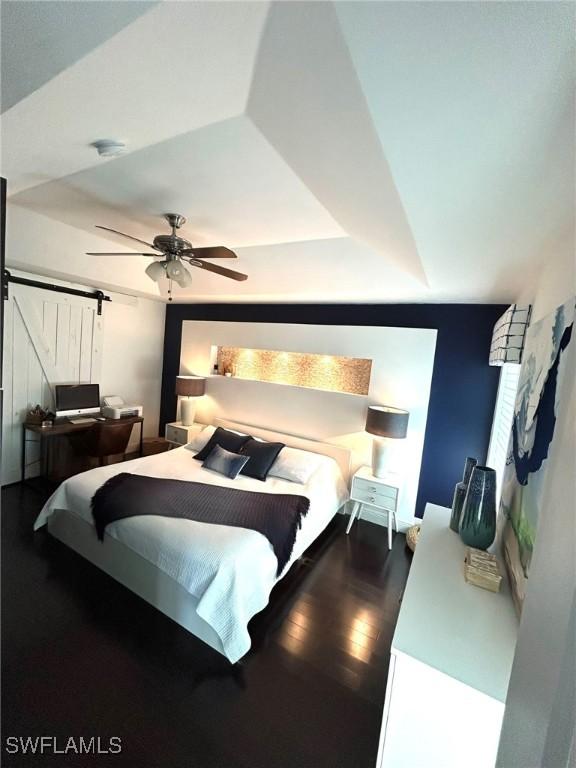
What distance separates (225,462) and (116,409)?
1894mm

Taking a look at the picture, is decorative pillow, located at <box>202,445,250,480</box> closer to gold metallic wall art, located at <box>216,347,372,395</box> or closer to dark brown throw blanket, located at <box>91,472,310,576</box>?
dark brown throw blanket, located at <box>91,472,310,576</box>

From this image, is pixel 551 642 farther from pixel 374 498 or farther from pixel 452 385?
pixel 452 385

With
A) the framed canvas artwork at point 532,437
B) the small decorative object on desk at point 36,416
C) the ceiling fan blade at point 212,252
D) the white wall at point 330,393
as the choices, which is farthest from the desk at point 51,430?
the framed canvas artwork at point 532,437

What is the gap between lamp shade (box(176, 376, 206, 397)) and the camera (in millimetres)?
4160

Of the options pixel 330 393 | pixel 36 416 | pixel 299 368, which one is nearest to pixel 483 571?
pixel 330 393

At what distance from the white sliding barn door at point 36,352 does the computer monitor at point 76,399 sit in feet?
0.51

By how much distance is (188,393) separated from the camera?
4.17m

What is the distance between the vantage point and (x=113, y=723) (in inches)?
54.6

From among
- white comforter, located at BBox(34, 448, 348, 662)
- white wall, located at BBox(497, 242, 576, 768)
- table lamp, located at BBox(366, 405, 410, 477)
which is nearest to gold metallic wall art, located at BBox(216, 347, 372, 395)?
table lamp, located at BBox(366, 405, 410, 477)

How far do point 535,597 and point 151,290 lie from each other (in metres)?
4.45

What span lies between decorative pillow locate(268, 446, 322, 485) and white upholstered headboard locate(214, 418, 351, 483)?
0.22m

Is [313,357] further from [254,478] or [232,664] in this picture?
[232,664]

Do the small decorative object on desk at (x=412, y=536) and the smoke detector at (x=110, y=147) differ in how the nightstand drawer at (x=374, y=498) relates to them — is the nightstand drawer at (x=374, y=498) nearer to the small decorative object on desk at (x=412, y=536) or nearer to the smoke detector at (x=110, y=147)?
the small decorative object on desk at (x=412, y=536)

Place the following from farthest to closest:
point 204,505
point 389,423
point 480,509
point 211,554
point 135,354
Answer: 1. point 135,354
2. point 389,423
3. point 204,505
4. point 211,554
5. point 480,509
